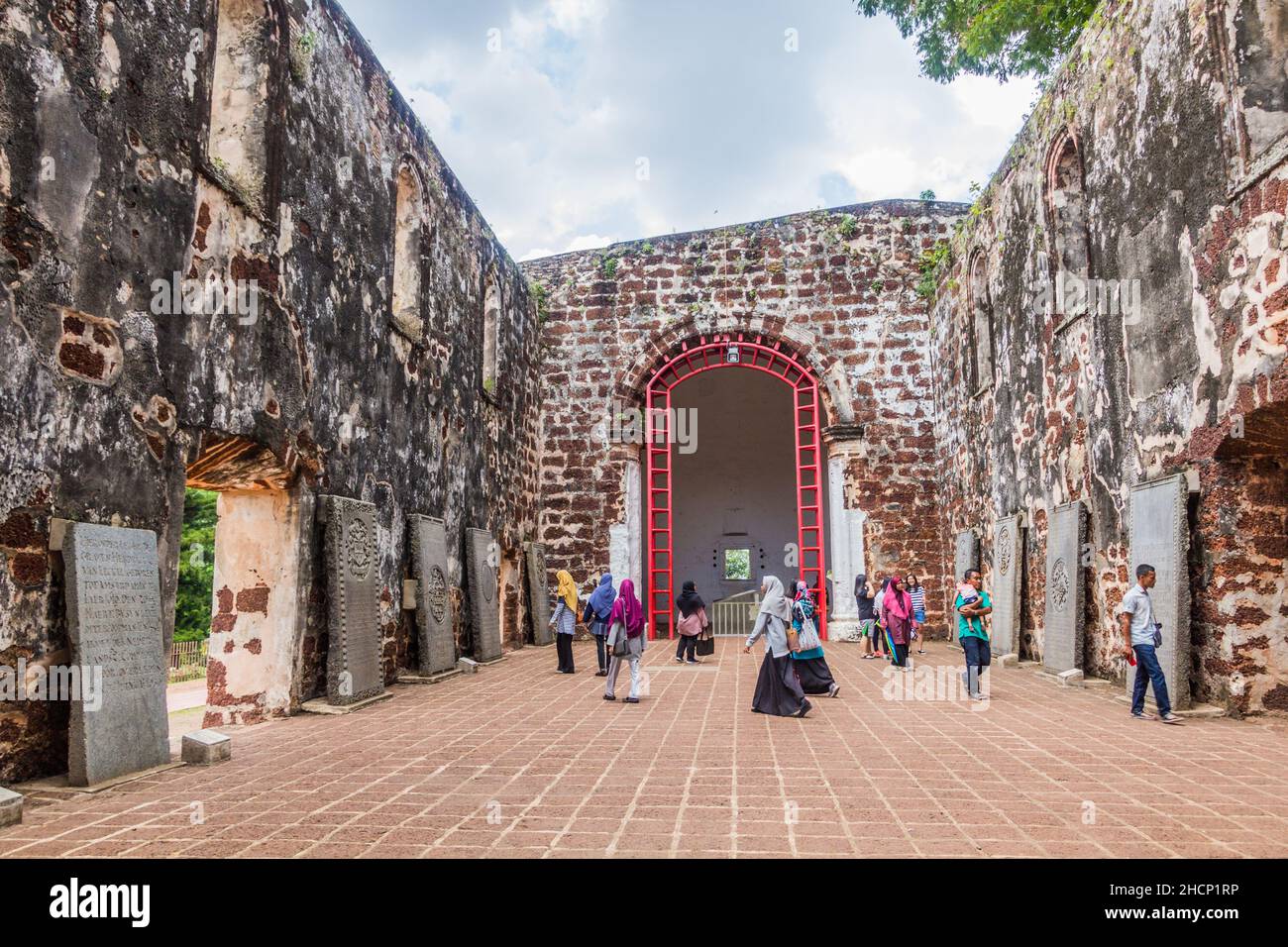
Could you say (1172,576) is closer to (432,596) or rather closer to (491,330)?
(432,596)

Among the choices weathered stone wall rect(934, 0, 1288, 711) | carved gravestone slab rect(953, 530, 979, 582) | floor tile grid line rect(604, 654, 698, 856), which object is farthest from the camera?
carved gravestone slab rect(953, 530, 979, 582)

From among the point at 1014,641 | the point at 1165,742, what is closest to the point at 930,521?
the point at 1014,641

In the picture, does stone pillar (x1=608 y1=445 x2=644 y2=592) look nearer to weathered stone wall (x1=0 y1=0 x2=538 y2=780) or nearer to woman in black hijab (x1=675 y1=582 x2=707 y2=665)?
woman in black hijab (x1=675 y1=582 x2=707 y2=665)

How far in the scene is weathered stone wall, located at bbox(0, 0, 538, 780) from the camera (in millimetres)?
4680

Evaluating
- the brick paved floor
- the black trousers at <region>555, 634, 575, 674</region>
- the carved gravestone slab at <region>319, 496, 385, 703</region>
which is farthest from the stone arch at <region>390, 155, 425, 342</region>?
the brick paved floor

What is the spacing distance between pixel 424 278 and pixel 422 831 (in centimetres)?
772

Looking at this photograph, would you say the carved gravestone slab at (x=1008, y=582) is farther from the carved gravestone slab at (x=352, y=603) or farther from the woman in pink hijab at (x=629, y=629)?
the carved gravestone slab at (x=352, y=603)

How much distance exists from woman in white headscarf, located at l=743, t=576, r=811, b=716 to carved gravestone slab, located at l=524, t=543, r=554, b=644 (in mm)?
7352

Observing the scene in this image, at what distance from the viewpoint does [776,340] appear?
14961mm

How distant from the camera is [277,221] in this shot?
715 centimetres

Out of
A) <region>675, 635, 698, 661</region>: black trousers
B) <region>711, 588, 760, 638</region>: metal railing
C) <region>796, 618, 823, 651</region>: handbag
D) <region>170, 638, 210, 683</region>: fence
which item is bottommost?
<region>170, 638, 210, 683</region>: fence

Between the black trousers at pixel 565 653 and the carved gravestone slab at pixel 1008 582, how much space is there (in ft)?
16.9

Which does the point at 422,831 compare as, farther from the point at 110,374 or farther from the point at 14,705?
the point at 110,374

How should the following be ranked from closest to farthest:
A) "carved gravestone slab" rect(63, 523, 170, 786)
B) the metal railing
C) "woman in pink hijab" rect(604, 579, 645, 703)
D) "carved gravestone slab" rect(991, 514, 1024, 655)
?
"carved gravestone slab" rect(63, 523, 170, 786), "woman in pink hijab" rect(604, 579, 645, 703), "carved gravestone slab" rect(991, 514, 1024, 655), the metal railing
